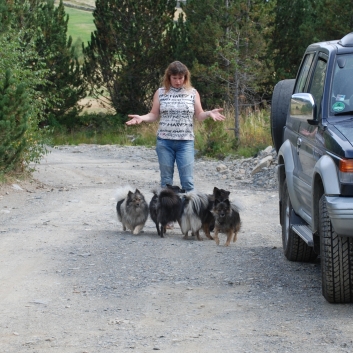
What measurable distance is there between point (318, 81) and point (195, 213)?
3350mm

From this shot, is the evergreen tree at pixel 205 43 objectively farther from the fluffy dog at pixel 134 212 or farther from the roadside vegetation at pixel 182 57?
the fluffy dog at pixel 134 212

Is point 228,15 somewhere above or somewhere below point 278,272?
above

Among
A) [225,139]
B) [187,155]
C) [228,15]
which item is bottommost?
[225,139]

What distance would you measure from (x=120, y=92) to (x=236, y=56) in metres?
9.93

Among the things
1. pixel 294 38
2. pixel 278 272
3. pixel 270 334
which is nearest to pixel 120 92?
pixel 294 38

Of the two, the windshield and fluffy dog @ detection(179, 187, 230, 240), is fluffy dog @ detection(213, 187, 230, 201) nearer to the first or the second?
fluffy dog @ detection(179, 187, 230, 240)

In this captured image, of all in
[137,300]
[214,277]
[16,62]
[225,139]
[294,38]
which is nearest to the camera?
[137,300]

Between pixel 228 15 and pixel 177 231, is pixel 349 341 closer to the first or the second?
pixel 177 231

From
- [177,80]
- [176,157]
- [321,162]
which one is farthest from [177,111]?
[321,162]

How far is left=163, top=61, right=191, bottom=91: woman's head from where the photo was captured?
1142 centimetres

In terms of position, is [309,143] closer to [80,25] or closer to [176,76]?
[176,76]

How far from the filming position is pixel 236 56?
87.7 ft

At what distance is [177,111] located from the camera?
1161cm

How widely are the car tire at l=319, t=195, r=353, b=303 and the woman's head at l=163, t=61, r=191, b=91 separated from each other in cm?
476
